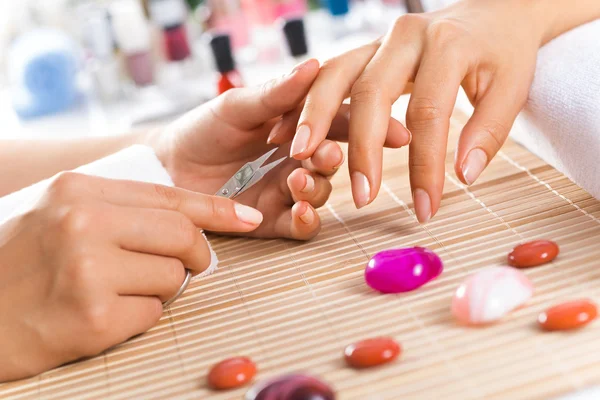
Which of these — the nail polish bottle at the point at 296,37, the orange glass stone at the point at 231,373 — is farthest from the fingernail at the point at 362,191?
the nail polish bottle at the point at 296,37

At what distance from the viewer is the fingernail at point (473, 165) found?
0.79m

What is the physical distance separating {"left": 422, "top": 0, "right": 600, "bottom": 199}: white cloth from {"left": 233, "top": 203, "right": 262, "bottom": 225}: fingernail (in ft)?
0.99

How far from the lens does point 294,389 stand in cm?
52

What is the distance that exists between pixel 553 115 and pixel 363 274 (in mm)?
253

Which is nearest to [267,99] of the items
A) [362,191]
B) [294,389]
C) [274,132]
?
[274,132]

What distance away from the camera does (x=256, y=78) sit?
1.76 meters

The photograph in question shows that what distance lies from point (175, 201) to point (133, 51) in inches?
45.0

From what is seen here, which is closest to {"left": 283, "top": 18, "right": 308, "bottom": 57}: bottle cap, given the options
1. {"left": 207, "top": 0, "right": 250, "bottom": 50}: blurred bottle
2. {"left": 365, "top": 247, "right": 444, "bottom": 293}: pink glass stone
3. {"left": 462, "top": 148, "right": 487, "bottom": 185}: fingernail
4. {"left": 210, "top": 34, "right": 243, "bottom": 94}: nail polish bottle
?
{"left": 210, "top": 34, "right": 243, "bottom": 94}: nail polish bottle

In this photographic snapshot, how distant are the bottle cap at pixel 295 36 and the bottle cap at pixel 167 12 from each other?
36cm

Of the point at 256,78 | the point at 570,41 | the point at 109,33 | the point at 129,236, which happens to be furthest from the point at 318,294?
the point at 109,33

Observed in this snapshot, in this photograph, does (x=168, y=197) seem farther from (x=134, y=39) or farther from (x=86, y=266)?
(x=134, y=39)

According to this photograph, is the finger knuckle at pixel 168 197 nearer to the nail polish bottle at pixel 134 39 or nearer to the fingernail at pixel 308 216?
the fingernail at pixel 308 216

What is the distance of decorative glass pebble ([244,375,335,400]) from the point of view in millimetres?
519

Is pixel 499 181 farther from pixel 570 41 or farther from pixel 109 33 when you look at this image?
pixel 109 33
